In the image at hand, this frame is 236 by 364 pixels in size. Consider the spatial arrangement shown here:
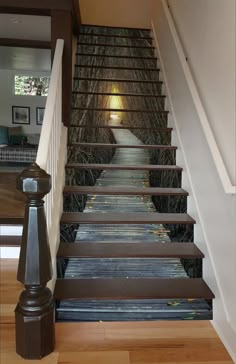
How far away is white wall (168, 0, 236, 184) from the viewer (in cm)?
193

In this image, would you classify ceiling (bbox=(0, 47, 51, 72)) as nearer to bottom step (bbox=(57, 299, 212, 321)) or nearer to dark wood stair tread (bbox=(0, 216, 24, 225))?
dark wood stair tread (bbox=(0, 216, 24, 225))

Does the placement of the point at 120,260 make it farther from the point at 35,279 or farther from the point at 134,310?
the point at 35,279

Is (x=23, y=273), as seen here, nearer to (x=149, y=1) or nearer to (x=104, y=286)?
(x=104, y=286)

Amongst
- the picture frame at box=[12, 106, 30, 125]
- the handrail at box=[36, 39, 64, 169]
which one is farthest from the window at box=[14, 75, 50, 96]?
the handrail at box=[36, 39, 64, 169]

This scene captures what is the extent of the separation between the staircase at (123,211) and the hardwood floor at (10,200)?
0.84m

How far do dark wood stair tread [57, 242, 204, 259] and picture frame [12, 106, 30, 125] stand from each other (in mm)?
7963

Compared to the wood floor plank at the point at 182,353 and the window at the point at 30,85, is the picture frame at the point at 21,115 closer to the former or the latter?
the window at the point at 30,85

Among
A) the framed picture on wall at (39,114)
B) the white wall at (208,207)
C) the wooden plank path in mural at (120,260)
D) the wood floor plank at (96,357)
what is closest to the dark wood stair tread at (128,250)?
the wooden plank path in mural at (120,260)

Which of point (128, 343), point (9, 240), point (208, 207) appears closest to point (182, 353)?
point (128, 343)

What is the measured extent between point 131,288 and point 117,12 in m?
5.04

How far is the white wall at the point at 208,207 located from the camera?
1.88 m

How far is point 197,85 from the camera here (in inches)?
102

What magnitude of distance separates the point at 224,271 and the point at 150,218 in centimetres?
82

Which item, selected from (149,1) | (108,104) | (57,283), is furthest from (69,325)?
(149,1)
